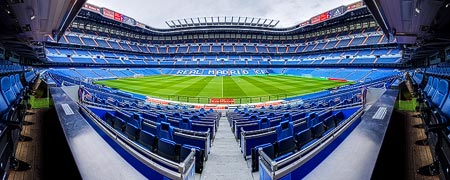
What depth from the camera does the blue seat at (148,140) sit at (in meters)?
5.40

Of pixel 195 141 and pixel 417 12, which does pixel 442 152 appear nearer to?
pixel 195 141

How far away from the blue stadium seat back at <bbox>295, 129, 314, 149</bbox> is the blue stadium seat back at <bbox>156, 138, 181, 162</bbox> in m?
2.42

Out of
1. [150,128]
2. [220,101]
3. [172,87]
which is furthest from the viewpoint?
[172,87]

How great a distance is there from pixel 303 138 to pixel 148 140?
3.29 meters

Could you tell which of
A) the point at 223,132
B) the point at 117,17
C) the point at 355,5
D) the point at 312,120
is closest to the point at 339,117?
the point at 312,120

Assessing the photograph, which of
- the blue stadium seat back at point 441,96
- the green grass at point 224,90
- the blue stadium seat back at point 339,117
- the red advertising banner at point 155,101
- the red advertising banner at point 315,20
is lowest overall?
the red advertising banner at point 155,101

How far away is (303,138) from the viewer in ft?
18.5

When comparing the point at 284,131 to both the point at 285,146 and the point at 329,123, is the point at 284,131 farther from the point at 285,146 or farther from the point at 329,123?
the point at 329,123

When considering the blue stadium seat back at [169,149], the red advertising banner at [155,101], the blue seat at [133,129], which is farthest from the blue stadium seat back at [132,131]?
the red advertising banner at [155,101]

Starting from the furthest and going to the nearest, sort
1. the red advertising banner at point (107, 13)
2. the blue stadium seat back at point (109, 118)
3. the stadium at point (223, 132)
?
the red advertising banner at point (107, 13) → the blue stadium seat back at point (109, 118) → the stadium at point (223, 132)

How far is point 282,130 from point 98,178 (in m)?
4.86

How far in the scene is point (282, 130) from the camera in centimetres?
639

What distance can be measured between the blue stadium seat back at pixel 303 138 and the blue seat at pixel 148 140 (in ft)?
9.50

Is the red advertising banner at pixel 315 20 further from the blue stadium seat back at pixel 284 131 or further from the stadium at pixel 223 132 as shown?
the blue stadium seat back at pixel 284 131
